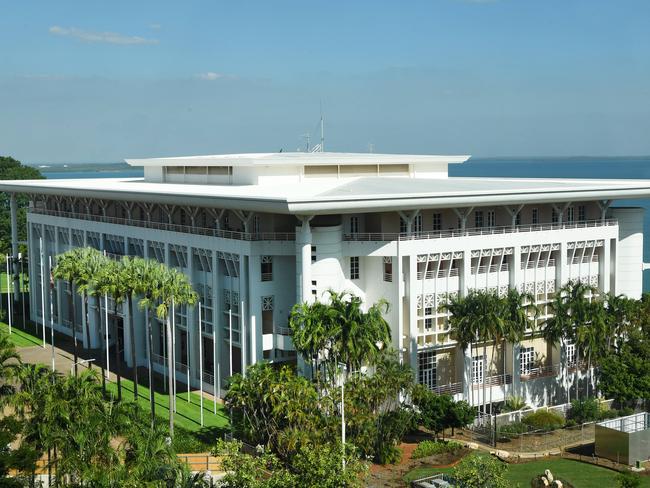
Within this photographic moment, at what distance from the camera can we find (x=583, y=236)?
61.6 metres

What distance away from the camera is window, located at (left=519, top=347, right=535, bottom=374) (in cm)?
6009

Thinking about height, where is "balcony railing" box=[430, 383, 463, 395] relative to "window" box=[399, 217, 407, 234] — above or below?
below

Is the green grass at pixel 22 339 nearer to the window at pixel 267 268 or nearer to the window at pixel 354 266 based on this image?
the window at pixel 267 268

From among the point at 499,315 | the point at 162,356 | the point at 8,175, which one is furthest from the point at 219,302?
the point at 8,175

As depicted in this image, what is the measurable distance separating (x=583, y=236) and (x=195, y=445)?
30.2 meters

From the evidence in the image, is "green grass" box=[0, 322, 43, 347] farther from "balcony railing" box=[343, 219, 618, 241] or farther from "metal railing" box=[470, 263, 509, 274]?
"metal railing" box=[470, 263, 509, 274]

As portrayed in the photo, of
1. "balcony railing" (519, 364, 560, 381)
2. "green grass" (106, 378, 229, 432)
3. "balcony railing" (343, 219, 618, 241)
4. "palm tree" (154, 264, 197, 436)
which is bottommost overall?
"green grass" (106, 378, 229, 432)

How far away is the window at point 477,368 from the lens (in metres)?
57.2

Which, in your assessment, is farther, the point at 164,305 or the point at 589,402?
the point at 589,402

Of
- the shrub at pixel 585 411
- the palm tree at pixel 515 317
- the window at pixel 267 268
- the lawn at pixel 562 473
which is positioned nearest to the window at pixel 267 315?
the window at pixel 267 268

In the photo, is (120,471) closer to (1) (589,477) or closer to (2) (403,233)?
(1) (589,477)

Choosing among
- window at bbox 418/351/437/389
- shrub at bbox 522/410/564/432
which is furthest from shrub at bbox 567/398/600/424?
window at bbox 418/351/437/389

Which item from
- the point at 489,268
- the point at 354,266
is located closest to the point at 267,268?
the point at 354,266

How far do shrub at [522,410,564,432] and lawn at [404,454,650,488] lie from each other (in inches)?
162
